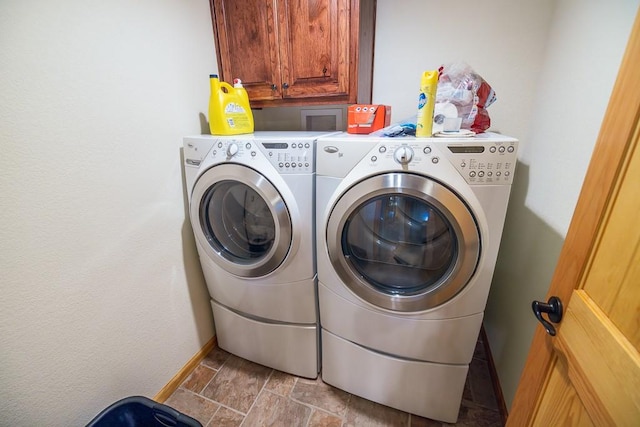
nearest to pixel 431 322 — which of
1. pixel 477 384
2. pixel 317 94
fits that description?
pixel 477 384

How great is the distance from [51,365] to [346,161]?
1.22m

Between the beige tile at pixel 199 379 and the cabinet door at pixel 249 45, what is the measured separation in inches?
59.8

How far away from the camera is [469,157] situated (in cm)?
83

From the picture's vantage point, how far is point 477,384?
1.36 meters

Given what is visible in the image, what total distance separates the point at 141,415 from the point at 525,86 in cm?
228

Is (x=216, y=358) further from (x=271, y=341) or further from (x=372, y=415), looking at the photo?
(x=372, y=415)

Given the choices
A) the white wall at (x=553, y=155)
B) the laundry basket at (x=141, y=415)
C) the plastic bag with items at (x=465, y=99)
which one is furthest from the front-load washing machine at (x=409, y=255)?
the laundry basket at (x=141, y=415)

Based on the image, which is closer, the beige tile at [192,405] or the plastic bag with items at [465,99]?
the plastic bag with items at [465,99]

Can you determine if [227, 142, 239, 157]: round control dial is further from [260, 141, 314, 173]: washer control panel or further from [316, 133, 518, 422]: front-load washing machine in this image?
[316, 133, 518, 422]: front-load washing machine

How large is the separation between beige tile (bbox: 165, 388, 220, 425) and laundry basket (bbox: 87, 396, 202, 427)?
9.3 inches

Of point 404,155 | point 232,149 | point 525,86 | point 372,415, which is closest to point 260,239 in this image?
point 232,149

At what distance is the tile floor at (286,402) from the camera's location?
47.8 inches

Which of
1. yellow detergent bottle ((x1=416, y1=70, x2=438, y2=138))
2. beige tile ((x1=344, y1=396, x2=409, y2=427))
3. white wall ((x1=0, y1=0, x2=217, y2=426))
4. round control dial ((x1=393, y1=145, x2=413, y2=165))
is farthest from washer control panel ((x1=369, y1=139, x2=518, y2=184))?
beige tile ((x1=344, y1=396, x2=409, y2=427))

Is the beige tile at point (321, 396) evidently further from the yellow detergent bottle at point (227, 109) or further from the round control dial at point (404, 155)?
the yellow detergent bottle at point (227, 109)
